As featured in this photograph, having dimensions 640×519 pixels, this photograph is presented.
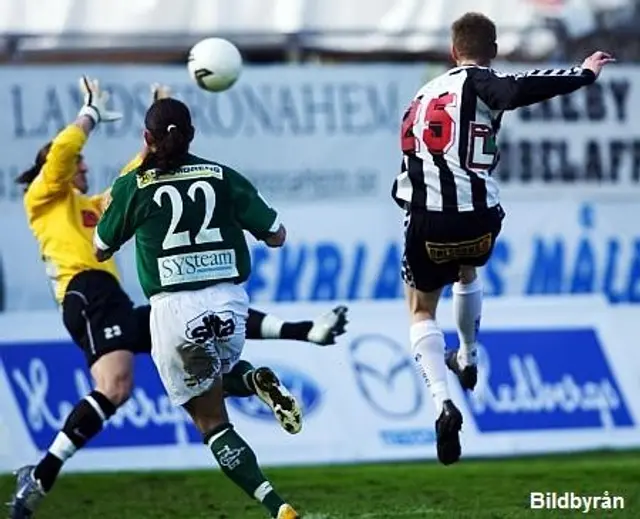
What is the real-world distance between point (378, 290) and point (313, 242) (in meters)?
0.70

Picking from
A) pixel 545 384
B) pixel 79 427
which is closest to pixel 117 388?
pixel 79 427

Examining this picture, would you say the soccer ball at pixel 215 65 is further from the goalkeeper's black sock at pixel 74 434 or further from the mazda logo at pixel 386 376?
the mazda logo at pixel 386 376

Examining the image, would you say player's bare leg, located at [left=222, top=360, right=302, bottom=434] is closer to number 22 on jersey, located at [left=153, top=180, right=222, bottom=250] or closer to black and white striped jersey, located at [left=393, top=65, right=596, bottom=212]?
number 22 on jersey, located at [left=153, top=180, right=222, bottom=250]

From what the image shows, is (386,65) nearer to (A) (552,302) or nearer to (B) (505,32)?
(B) (505,32)

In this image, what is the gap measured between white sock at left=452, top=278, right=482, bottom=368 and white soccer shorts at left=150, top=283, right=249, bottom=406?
4.96 ft

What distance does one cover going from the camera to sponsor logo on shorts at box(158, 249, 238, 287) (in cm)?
909

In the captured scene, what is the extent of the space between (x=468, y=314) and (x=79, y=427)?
2.31 m

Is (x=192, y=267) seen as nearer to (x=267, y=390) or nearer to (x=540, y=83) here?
(x=267, y=390)

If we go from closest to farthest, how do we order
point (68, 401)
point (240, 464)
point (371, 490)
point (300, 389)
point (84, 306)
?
1. point (240, 464)
2. point (84, 306)
3. point (371, 490)
4. point (68, 401)
5. point (300, 389)

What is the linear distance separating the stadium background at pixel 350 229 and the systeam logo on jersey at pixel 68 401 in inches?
0.6

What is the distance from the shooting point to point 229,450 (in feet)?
30.3

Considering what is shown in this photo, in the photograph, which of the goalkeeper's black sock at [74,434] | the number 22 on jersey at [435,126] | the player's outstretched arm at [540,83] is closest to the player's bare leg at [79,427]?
the goalkeeper's black sock at [74,434]

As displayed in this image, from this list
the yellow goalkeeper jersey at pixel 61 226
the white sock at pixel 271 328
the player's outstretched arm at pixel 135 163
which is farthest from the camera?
the yellow goalkeeper jersey at pixel 61 226

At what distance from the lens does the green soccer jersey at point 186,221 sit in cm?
909
